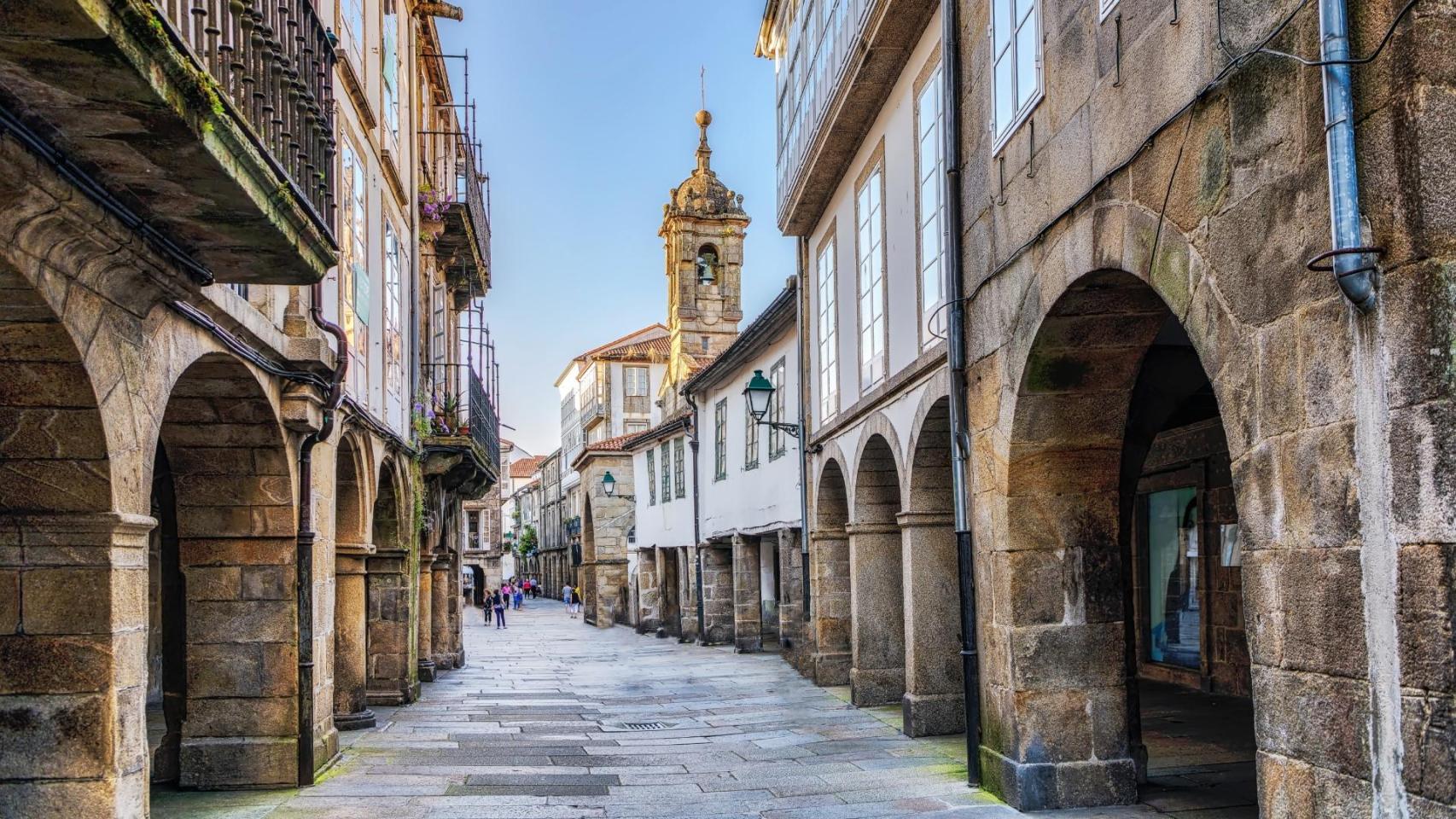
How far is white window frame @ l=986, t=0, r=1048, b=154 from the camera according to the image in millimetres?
7758

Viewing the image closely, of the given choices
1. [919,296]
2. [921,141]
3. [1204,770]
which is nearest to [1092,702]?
[1204,770]

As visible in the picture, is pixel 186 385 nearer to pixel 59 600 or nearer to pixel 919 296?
pixel 59 600

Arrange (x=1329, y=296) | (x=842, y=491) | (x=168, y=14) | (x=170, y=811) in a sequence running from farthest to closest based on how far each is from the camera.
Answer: (x=842, y=491)
(x=170, y=811)
(x=168, y=14)
(x=1329, y=296)

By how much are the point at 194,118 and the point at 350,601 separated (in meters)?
9.21

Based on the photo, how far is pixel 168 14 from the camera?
4.78 m

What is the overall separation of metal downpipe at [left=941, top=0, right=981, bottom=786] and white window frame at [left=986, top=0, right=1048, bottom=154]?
2.58ft

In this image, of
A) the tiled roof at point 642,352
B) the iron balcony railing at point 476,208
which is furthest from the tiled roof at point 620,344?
the iron balcony railing at point 476,208

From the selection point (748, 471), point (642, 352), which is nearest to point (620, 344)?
point (642, 352)

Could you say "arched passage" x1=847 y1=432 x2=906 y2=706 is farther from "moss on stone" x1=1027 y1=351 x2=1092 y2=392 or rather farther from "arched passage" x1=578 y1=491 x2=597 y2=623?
"arched passage" x1=578 y1=491 x2=597 y2=623

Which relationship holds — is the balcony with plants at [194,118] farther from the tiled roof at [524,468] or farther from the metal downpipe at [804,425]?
the tiled roof at [524,468]

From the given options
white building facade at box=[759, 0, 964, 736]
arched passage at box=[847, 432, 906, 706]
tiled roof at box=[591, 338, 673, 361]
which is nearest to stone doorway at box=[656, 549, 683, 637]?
white building facade at box=[759, 0, 964, 736]

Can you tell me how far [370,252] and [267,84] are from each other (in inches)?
279

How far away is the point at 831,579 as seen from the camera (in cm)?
1627

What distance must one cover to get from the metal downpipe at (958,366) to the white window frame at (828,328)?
226 inches
